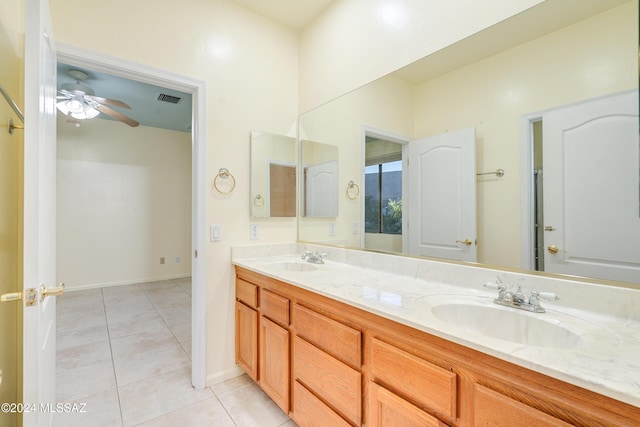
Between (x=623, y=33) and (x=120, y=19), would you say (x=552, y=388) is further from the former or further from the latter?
(x=120, y=19)

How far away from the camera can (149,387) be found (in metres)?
2.00

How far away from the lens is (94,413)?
1.74 metres

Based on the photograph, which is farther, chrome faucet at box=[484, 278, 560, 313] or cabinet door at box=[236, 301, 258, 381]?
cabinet door at box=[236, 301, 258, 381]

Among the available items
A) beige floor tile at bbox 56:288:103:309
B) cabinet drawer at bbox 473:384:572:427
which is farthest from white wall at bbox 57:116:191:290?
cabinet drawer at bbox 473:384:572:427

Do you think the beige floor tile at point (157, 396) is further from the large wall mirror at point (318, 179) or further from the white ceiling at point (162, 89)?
the white ceiling at point (162, 89)

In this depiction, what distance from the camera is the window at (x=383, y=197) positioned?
1.75 m

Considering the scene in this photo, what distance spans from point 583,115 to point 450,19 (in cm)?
Result: 80

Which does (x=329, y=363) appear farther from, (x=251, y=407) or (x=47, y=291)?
(x=47, y=291)

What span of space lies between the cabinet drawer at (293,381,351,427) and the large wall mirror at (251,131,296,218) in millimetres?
1256

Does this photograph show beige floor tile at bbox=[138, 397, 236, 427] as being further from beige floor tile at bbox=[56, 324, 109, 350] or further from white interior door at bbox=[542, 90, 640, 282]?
white interior door at bbox=[542, 90, 640, 282]

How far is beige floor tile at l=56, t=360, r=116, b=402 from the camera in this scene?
6.30ft

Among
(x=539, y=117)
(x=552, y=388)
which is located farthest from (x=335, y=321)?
(x=539, y=117)

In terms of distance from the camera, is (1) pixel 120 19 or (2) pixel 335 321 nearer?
(2) pixel 335 321

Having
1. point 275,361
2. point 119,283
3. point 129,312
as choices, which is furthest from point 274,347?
point 119,283
